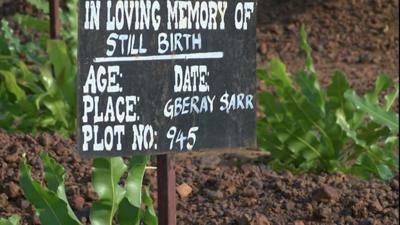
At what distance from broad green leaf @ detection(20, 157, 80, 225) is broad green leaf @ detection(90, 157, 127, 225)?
87mm

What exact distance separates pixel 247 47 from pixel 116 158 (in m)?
0.48

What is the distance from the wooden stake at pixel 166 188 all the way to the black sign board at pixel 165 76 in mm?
66

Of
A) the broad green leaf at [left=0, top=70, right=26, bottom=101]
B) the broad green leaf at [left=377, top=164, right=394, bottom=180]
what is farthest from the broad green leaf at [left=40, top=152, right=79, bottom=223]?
the broad green leaf at [left=0, top=70, right=26, bottom=101]

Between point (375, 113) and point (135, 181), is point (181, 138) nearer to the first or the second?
point (135, 181)

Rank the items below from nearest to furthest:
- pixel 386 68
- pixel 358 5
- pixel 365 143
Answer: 1. pixel 365 143
2. pixel 386 68
3. pixel 358 5

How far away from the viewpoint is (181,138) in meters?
3.31

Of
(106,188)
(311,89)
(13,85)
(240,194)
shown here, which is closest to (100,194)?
(106,188)

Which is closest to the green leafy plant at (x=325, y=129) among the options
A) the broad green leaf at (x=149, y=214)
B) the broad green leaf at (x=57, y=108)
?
the broad green leaf at (x=57, y=108)

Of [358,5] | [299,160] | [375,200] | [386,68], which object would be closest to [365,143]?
[299,160]

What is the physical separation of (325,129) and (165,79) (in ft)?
7.16

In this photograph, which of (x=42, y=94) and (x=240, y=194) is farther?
(x=42, y=94)

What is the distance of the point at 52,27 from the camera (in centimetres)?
596

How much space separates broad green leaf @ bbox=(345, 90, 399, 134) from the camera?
525cm

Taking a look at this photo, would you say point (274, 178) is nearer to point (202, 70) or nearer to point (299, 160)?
point (299, 160)
